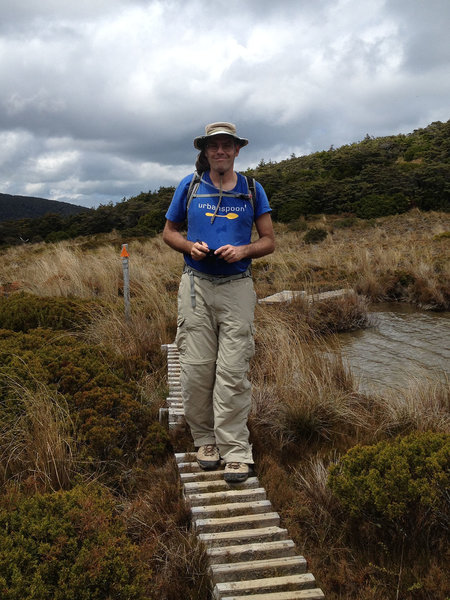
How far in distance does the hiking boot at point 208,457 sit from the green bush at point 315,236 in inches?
650

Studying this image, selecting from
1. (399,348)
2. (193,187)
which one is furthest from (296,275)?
(193,187)

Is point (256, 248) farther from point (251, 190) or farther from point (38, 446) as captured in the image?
point (38, 446)

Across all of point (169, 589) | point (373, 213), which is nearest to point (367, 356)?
point (169, 589)

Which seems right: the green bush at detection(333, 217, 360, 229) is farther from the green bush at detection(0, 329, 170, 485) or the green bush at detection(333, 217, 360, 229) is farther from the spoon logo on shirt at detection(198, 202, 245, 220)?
the spoon logo on shirt at detection(198, 202, 245, 220)

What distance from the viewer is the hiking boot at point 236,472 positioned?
10.3 ft

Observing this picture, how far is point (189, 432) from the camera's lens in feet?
12.7

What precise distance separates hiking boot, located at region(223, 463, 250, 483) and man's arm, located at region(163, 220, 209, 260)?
1.34 meters

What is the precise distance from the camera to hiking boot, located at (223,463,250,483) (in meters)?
3.13

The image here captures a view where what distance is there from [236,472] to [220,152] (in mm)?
2083

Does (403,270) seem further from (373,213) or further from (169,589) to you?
(373,213)

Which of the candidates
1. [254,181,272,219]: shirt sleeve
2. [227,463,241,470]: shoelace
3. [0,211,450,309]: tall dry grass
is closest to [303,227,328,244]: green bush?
[0,211,450,309]: tall dry grass

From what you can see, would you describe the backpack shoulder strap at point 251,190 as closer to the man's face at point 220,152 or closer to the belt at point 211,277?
the man's face at point 220,152

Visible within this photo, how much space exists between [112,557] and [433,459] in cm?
168

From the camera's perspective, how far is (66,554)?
6.90ft
